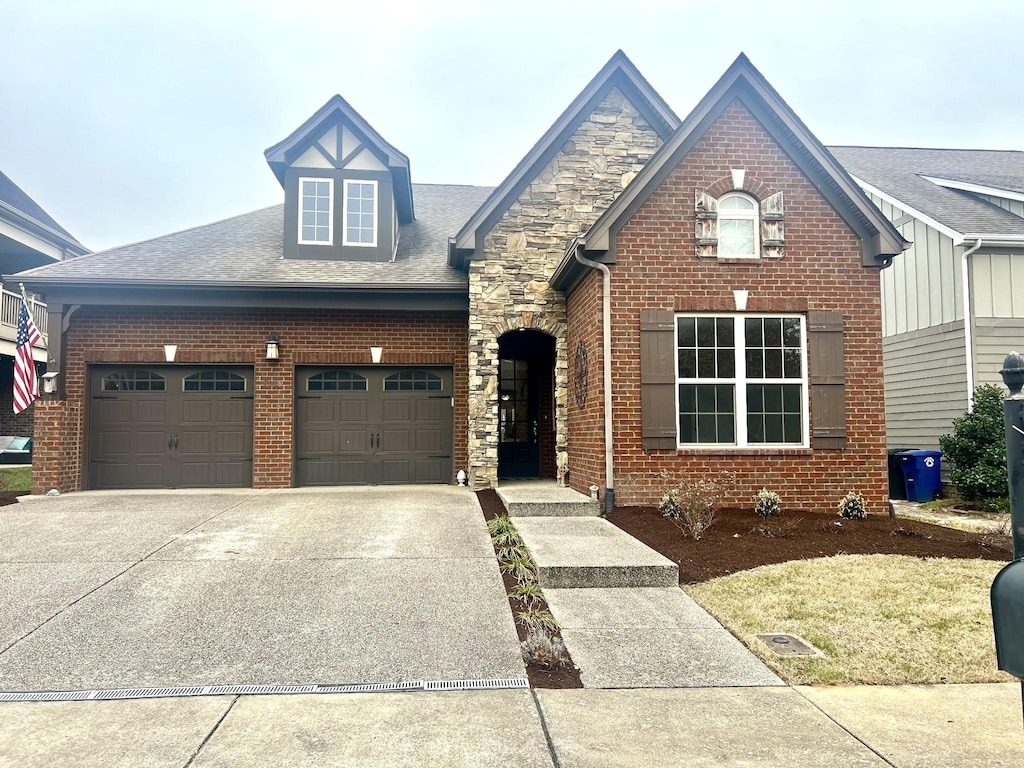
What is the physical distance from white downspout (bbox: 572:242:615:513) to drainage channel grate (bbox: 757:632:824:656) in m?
4.10

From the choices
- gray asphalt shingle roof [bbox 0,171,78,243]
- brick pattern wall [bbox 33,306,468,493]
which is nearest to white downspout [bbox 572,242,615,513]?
brick pattern wall [bbox 33,306,468,493]

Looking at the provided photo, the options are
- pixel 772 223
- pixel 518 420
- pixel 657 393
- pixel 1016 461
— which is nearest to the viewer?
pixel 1016 461

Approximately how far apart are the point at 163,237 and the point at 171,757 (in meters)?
12.0

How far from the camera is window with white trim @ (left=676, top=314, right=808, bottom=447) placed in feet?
29.4

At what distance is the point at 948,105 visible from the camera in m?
63.4

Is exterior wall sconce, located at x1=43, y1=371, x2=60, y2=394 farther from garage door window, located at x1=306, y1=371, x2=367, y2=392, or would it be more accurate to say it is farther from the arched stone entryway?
the arched stone entryway

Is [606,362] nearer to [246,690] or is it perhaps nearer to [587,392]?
[587,392]

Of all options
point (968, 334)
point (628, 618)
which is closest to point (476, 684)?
point (628, 618)

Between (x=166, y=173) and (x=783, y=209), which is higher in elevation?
(x=166, y=173)

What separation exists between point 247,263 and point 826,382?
32.1 ft

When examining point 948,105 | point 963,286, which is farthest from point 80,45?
point 948,105

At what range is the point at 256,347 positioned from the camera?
11477 millimetres

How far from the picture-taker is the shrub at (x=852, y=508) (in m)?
8.60

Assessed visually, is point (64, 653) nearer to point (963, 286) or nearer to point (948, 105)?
point (963, 286)
